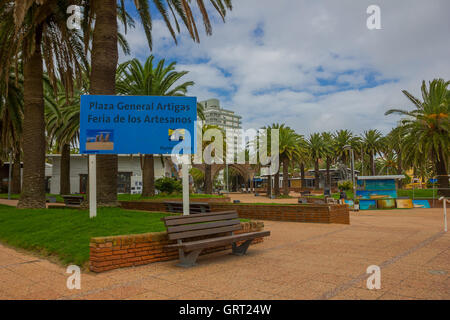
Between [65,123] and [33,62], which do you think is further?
[65,123]

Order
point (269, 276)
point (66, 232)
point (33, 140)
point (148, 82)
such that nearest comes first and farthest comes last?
point (269, 276) < point (66, 232) < point (33, 140) < point (148, 82)

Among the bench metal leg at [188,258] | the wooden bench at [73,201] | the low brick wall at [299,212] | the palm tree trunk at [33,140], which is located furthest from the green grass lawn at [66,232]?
the wooden bench at [73,201]

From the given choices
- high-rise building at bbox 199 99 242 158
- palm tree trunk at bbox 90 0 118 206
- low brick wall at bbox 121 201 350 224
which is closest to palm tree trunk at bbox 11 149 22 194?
palm tree trunk at bbox 90 0 118 206

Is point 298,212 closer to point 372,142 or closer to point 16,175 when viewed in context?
point 16,175

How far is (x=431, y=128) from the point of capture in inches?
1021

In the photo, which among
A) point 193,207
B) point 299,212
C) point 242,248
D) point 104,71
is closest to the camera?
point 242,248

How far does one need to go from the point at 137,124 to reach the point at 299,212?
21.4 ft

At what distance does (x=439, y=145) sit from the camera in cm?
2584

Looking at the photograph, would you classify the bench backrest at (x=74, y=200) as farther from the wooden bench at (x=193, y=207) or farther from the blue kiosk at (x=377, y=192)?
the blue kiosk at (x=377, y=192)

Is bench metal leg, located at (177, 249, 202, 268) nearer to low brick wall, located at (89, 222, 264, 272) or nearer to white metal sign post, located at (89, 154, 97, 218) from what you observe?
low brick wall, located at (89, 222, 264, 272)

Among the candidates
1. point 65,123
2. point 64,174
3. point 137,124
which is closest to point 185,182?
point 137,124

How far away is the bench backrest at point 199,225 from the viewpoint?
5.85 metres
